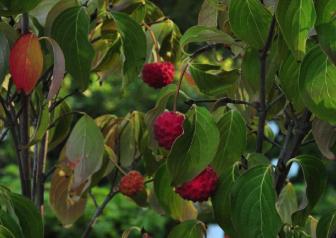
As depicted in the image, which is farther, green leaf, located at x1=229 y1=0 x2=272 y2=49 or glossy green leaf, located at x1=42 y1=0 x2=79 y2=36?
glossy green leaf, located at x1=42 y1=0 x2=79 y2=36

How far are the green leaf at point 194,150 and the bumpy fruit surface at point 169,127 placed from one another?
7cm

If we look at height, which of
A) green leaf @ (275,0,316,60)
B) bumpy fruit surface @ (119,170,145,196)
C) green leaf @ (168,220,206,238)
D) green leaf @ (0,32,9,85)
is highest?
green leaf @ (275,0,316,60)

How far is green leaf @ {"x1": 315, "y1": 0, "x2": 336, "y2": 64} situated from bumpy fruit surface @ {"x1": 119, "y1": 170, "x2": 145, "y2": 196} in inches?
28.5

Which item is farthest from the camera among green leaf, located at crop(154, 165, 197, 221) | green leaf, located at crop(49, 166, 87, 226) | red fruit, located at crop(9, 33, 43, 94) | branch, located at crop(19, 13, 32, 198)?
green leaf, located at crop(49, 166, 87, 226)

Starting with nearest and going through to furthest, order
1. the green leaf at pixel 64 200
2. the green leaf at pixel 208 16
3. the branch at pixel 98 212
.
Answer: the green leaf at pixel 208 16 → the branch at pixel 98 212 → the green leaf at pixel 64 200

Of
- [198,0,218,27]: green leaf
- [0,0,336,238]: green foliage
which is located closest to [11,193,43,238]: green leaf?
[0,0,336,238]: green foliage

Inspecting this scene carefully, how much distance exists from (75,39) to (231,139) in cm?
31

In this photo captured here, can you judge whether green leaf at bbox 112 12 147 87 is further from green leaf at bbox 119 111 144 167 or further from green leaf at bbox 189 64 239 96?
green leaf at bbox 119 111 144 167

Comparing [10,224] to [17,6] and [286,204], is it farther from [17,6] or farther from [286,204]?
[286,204]

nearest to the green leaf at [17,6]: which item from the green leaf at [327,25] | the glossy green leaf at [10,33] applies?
the glossy green leaf at [10,33]

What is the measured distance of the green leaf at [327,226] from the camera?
161cm

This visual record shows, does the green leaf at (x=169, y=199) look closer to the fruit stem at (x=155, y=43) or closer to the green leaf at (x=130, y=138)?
the green leaf at (x=130, y=138)

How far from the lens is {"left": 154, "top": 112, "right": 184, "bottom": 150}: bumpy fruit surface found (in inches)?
64.7

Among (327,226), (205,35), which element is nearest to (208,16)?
(205,35)
